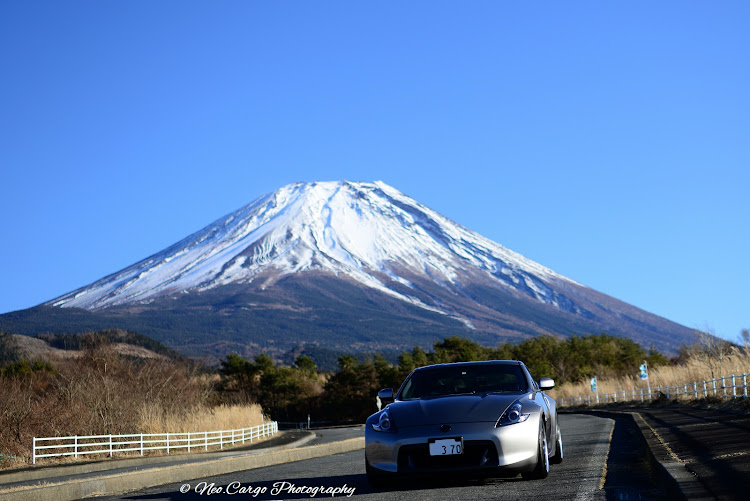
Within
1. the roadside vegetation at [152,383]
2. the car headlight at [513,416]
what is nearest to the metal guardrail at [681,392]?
the roadside vegetation at [152,383]

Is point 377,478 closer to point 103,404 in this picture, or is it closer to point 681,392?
point 681,392

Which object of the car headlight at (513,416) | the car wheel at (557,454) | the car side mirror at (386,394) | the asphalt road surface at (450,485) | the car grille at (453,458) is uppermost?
the car side mirror at (386,394)

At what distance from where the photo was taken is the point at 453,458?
8.61 metres

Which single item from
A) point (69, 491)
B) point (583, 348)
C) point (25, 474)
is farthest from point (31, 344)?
point (69, 491)

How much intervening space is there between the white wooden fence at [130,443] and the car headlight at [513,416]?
1897 centimetres

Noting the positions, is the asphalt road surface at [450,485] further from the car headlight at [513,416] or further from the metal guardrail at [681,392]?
the metal guardrail at [681,392]

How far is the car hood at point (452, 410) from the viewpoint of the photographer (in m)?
8.80

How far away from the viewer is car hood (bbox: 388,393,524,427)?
8.80 m

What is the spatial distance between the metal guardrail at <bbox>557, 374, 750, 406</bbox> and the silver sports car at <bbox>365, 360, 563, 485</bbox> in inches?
421

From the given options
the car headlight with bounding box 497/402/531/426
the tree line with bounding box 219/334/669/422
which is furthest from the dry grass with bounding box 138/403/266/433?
the tree line with bounding box 219/334/669/422

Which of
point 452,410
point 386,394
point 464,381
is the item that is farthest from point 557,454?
point 452,410

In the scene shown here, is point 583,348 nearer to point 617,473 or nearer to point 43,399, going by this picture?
point 43,399

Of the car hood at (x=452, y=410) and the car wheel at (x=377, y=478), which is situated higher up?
the car hood at (x=452, y=410)

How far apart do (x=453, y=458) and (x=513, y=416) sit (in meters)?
0.72
